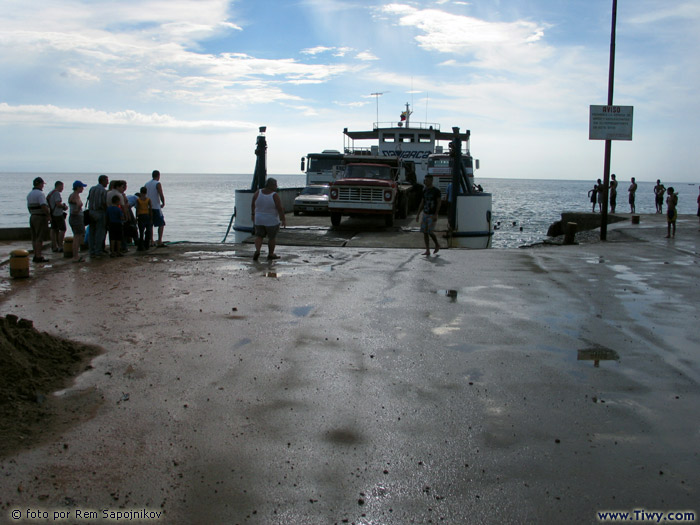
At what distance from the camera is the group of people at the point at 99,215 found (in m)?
11.9

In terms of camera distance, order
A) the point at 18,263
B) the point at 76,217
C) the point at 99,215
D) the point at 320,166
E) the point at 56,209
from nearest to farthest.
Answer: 1. the point at 18,263
2. the point at 76,217
3. the point at 99,215
4. the point at 56,209
5. the point at 320,166

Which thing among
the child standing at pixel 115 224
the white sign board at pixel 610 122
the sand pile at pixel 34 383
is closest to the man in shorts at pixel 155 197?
the child standing at pixel 115 224

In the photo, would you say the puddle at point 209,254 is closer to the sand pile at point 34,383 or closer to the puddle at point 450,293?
the puddle at point 450,293

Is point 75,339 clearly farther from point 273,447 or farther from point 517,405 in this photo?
point 517,405

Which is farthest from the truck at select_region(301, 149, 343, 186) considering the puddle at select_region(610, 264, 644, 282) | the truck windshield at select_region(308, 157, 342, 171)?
the puddle at select_region(610, 264, 644, 282)

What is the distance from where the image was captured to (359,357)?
19.2 feet

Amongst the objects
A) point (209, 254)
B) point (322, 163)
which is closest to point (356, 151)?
point (322, 163)

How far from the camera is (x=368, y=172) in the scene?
19.2 metres

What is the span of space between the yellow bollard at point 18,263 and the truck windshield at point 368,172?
35.4 feet

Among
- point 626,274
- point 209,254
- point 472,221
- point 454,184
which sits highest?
point 454,184

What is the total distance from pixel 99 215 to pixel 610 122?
13.0m

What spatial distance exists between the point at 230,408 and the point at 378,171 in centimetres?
1528

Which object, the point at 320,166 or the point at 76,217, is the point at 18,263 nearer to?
the point at 76,217

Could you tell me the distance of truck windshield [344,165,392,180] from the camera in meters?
19.1
